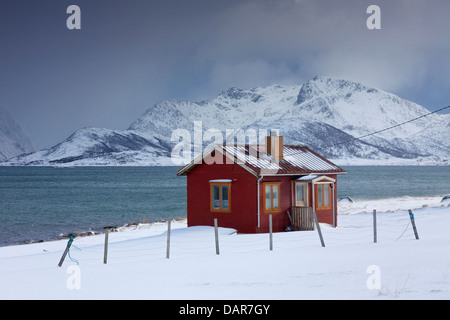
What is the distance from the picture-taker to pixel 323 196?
28.7 m

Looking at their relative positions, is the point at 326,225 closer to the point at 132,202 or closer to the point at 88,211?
the point at 88,211

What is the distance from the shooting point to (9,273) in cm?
1623

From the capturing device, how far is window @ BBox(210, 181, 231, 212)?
27.0 metres

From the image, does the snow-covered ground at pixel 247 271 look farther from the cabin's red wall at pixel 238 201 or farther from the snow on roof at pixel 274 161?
the snow on roof at pixel 274 161

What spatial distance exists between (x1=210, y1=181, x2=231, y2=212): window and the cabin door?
3.51 m

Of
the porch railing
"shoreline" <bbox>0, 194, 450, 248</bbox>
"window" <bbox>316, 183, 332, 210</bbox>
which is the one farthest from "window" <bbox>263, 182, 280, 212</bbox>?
"shoreline" <bbox>0, 194, 450, 248</bbox>

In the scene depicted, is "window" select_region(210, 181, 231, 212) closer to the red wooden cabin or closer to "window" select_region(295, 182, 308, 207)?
the red wooden cabin

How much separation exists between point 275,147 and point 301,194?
2.86 meters

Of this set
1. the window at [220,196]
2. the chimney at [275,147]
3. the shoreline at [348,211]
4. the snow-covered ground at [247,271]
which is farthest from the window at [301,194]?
the shoreline at [348,211]

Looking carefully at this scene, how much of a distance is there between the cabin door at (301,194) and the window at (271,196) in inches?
50.5

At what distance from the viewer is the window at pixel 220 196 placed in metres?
27.0

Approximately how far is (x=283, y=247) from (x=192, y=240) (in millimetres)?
4957
